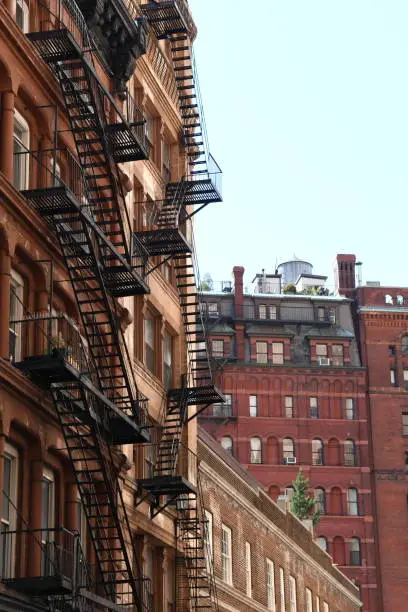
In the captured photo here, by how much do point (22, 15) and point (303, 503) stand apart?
7322 centimetres

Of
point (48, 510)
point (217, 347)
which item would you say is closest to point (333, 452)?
point (217, 347)

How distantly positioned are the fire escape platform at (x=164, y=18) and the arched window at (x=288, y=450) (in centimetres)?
6936

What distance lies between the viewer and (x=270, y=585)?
47.2 meters

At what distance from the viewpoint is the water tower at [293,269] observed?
4951 inches

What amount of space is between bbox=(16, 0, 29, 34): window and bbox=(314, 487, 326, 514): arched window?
258 ft

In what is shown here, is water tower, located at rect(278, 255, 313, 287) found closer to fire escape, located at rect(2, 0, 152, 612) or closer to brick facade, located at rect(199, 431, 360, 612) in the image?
brick facade, located at rect(199, 431, 360, 612)

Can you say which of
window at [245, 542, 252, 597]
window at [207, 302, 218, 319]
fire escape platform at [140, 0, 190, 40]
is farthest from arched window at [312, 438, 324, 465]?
fire escape platform at [140, 0, 190, 40]

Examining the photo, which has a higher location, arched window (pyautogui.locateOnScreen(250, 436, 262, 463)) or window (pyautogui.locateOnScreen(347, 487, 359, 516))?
arched window (pyautogui.locateOnScreen(250, 436, 262, 463))

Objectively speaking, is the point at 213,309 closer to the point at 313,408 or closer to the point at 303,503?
the point at 313,408

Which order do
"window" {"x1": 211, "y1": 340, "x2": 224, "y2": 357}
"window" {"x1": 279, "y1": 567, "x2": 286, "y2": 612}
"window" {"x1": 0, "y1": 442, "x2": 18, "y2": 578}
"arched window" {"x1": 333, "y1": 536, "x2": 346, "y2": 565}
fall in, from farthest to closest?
"window" {"x1": 211, "y1": 340, "x2": 224, "y2": 357} < "arched window" {"x1": 333, "y1": 536, "x2": 346, "y2": 565} < "window" {"x1": 279, "y1": 567, "x2": 286, "y2": 612} < "window" {"x1": 0, "y1": 442, "x2": 18, "y2": 578}

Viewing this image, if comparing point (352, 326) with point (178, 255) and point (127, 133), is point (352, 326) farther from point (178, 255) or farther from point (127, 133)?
point (127, 133)

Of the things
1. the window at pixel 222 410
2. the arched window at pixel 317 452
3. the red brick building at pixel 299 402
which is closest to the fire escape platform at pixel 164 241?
the red brick building at pixel 299 402

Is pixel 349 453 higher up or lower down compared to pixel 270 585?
higher up

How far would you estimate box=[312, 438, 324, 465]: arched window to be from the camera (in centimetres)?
10475
